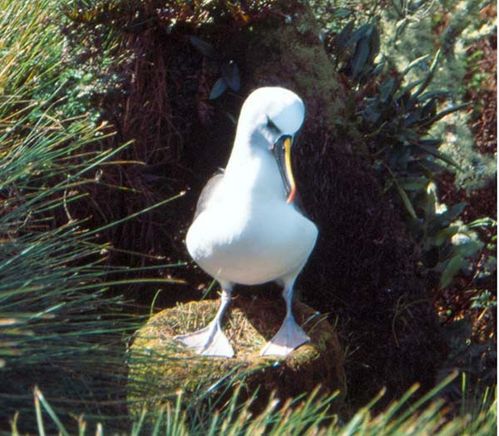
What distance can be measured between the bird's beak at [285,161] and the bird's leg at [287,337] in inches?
11.4

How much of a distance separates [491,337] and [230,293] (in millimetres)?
1279

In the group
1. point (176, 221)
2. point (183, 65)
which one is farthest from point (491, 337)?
point (183, 65)

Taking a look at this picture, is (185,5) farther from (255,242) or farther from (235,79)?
(255,242)

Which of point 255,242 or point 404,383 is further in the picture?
point 404,383

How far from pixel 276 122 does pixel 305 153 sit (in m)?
0.57

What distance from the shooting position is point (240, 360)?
250 centimetres

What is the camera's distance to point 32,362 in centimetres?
179

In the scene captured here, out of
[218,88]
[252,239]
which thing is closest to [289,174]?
[252,239]

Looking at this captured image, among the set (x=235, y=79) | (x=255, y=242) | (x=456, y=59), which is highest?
(x=456, y=59)

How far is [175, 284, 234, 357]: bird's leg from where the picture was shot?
2.53 m

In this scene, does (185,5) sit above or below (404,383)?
above

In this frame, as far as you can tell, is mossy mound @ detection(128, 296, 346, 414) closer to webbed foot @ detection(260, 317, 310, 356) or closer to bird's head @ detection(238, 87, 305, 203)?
webbed foot @ detection(260, 317, 310, 356)

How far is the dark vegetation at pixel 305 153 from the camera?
303 cm

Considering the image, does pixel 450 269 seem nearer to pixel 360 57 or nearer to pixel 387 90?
pixel 387 90
